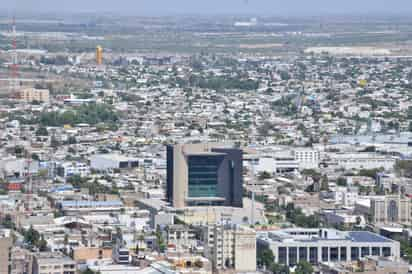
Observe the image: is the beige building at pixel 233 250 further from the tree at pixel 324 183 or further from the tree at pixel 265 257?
the tree at pixel 324 183

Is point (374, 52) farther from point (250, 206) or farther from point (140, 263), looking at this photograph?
point (140, 263)

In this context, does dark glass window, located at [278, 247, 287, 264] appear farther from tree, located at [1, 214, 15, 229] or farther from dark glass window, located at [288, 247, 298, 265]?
tree, located at [1, 214, 15, 229]

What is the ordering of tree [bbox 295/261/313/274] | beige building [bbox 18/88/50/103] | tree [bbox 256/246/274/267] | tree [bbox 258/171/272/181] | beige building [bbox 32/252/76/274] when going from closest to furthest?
1. beige building [bbox 32/252/76/274]
2. tree [bbox 295/261/313/274]
3. tree [bbox 256/246/274/267]
4. tree [bbox 258/171/272/181]
5. beige building [bbox 18/88/50/103]

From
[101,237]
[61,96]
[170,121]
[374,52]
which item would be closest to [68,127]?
[170,121]

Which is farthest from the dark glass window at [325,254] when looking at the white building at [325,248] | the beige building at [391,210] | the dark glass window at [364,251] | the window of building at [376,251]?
the beige building at [391,210]

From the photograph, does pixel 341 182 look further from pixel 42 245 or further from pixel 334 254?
pixel 42 245

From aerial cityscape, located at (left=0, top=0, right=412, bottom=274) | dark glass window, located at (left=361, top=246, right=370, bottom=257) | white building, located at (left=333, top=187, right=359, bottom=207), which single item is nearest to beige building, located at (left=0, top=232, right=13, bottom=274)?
aerial cityscape, located at (left=0, top=0, right=412, bottom=274)

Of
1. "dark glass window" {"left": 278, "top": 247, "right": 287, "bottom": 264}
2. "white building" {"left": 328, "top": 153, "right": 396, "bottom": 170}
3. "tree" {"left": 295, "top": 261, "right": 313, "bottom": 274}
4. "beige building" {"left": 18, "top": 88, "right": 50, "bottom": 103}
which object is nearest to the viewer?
"tree" {"left": 295, "top": 261, "right": 313, "bottom": 274}
